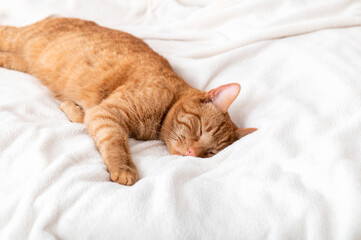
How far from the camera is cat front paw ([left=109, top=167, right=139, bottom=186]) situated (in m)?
1.62

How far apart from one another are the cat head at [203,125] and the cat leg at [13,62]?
1.38 m

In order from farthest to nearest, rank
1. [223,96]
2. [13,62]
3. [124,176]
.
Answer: [13,62] → [223,96] → [124,176]

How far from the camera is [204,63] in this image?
8.46ft

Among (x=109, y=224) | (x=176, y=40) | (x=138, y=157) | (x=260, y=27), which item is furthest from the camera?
(x=176, y=40)

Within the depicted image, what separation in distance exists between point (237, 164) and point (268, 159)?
0.15 m

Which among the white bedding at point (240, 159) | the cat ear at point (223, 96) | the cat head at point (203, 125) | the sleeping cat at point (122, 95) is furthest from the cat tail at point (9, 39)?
the cat ear at point (223, 96)

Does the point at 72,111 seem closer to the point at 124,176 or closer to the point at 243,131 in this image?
the point at 124,176

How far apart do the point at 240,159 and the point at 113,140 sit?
2.35 feet

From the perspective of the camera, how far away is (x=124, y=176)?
64.2 inches

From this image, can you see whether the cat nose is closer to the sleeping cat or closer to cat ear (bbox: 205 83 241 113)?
the sleeping cat

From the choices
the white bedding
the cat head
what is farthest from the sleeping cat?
the white bedding

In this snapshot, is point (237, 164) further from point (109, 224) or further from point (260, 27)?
point (260, 27)

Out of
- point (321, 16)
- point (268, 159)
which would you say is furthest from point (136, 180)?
point (321, 16)

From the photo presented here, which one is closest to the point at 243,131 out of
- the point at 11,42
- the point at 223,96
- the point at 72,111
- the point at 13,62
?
the point at 223,96
